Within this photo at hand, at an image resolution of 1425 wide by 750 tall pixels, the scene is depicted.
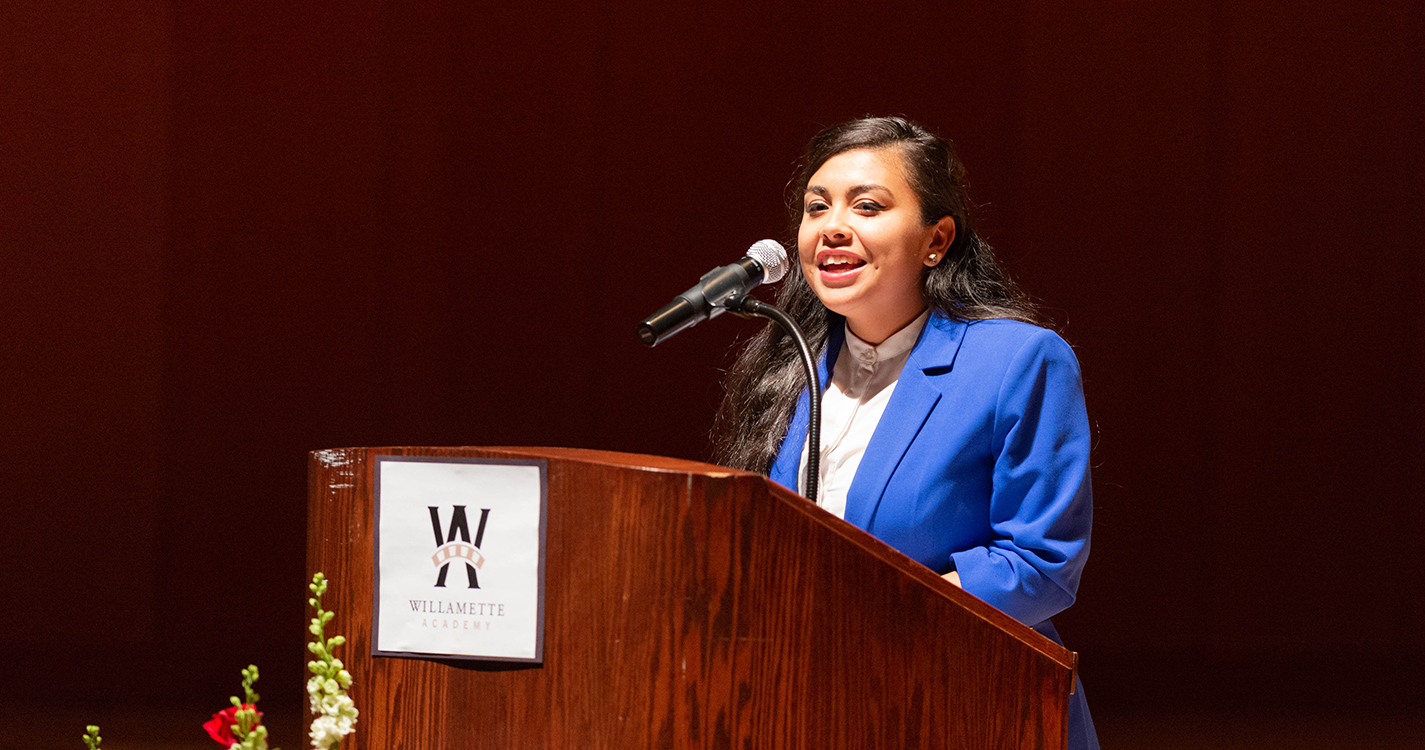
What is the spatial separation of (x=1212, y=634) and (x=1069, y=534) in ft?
9.05

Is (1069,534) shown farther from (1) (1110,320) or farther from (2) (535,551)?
(1) (1110,320)

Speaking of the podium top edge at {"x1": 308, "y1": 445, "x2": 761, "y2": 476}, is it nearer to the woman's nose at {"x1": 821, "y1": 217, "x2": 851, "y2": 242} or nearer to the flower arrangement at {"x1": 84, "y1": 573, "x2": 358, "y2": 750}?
the flower arrangement at {"x1": 84, "y1": 573, "x2": 358, "y2": 750}

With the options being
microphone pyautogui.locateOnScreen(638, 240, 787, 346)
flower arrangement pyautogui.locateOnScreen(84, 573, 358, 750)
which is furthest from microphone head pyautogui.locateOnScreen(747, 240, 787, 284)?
flower arrangement pyautogui.locateOnScreen(84, 573, 358, 750)

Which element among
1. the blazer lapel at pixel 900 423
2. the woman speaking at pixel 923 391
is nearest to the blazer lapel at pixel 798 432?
the woman speaking at pixel 923 391

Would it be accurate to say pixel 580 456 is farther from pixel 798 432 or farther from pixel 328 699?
pixel 798 432

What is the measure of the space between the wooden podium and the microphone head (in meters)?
0.36

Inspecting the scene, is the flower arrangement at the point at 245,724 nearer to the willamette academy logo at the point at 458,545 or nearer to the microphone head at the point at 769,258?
the willamette academy logo at the point at 458,545

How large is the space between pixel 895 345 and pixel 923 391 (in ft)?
0.42

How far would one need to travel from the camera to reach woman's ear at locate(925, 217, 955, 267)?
4.77 feet

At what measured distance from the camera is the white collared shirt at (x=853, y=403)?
1383 millimetres

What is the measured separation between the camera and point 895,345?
1440mm

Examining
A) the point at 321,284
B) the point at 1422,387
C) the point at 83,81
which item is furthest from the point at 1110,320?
the point at 83,81

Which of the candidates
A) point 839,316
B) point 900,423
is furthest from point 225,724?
point 839,316

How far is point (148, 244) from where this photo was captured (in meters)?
3.45
